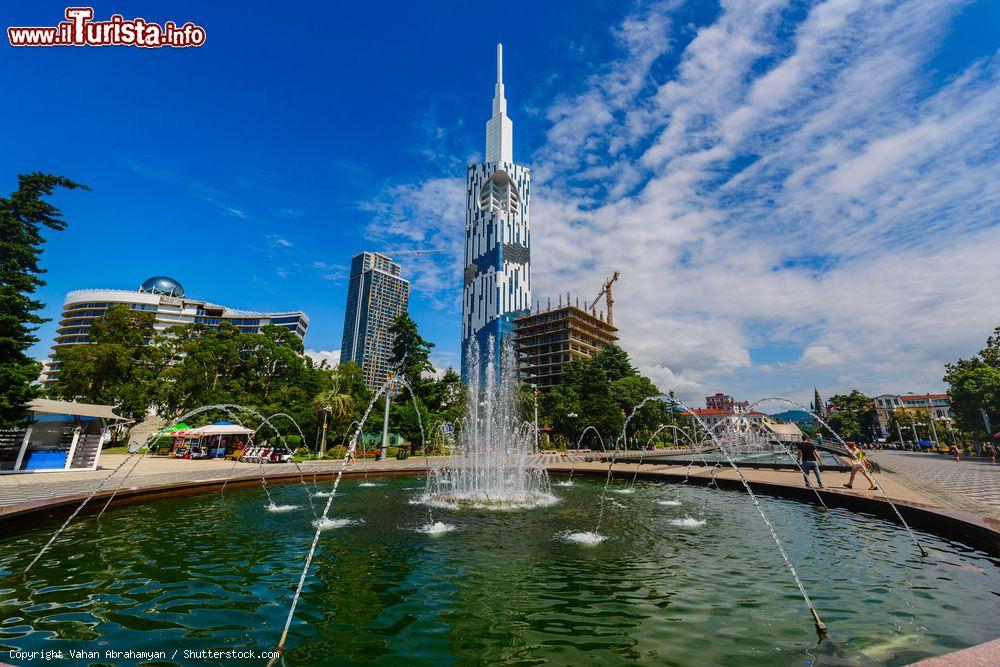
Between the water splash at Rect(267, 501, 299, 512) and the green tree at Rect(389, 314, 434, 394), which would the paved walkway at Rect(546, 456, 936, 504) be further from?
the green tree at Rect(389, 314, 434, 394)

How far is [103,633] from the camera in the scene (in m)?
4.48

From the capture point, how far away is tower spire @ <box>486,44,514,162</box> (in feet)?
545

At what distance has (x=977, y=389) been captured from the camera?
37438 mm

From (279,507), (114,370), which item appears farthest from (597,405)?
(114,370)

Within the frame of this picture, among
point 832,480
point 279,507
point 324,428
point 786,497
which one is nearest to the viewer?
point 279,507

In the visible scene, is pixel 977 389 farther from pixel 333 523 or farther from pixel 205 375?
pixel 205 375

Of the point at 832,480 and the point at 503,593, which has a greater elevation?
the point at 832,480

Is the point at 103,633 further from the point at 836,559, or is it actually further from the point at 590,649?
the point at 836,559

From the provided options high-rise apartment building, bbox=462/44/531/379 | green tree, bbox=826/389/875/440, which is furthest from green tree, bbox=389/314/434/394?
high-rise apartment building, bbox=462/44/531/379

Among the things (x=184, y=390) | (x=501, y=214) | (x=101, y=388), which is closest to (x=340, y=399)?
(x=184, y=390)

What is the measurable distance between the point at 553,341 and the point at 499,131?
107437 millimetres

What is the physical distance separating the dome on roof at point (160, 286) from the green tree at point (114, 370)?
87.7m

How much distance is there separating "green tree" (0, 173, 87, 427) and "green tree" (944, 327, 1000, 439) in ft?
219

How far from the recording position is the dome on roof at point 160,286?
12031 centimetres
